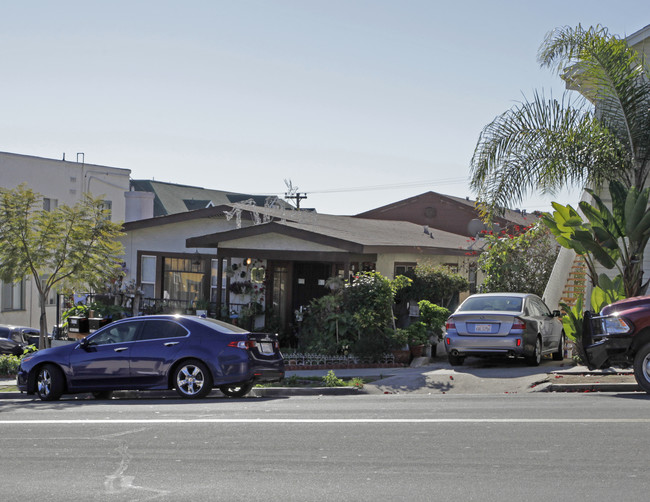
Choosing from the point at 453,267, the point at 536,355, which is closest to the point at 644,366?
the point at 536,355

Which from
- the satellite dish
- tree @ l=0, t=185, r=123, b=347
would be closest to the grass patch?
tree @ l=0, t=185, r=123, b=347

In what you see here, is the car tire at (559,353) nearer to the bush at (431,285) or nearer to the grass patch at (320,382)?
the bush at (431,285)

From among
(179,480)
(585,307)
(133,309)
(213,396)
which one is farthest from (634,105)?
(133,309)

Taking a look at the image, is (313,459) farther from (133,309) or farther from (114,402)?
(133,309)

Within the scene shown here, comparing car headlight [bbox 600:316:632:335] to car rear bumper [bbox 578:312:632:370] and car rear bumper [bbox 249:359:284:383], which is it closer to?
car rear bumper [bbox 578:312:632:370]

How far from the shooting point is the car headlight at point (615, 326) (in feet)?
39.1

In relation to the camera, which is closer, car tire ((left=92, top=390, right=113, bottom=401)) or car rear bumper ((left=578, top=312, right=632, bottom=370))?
car rear bumper ((left=578, top=312, right=632, bottom=370))

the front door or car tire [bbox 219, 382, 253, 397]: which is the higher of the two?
the front door

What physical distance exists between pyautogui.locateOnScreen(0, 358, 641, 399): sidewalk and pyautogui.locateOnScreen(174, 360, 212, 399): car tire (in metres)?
1.16

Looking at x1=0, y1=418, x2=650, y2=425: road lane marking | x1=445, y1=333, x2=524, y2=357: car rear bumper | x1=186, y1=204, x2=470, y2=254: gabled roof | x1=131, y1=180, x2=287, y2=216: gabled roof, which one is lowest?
x1=0, y1=418, x2=650, y2=425: road lane marking

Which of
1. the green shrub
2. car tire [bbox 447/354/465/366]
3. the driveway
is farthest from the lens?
car tire [bbox 447/354/465/366]

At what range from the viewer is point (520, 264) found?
2084cm

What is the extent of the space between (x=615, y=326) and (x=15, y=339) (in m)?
20.4

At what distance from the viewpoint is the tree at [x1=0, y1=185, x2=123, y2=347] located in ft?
65.7
